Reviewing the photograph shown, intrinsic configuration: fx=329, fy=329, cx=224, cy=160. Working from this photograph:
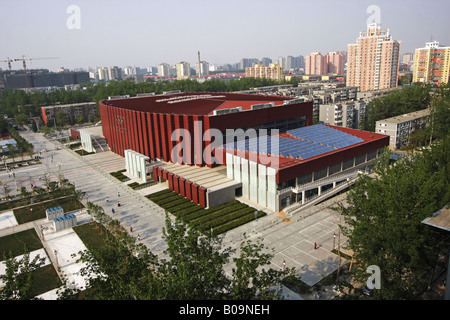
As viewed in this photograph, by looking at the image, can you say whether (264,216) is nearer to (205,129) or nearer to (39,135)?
(205,129)

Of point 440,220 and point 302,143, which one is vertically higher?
point 302,143

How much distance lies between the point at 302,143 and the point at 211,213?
49.4 ft

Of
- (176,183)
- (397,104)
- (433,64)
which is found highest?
(433,64)

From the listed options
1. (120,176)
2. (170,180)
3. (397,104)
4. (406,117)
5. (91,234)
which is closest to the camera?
(91,234)

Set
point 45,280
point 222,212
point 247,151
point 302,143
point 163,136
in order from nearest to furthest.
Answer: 1. point 45,280
2. point 222,212
3. point 247,151
4. point 302,143
5. point 163,136

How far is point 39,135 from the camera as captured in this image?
8606cm

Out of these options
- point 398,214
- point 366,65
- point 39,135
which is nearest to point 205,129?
point 398,214

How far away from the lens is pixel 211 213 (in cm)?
3503

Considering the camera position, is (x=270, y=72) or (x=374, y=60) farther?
(x=270, y=72)

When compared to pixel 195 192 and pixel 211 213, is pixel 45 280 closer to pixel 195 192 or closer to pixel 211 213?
pixel 211 213

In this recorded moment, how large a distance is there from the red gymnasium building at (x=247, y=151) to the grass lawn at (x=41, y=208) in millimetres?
11085

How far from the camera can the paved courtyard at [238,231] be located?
1040 inches

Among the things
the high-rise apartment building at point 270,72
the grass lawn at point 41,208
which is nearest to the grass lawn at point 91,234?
the grass lawn at point 41,208

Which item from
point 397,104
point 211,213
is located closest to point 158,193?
point 211,213
